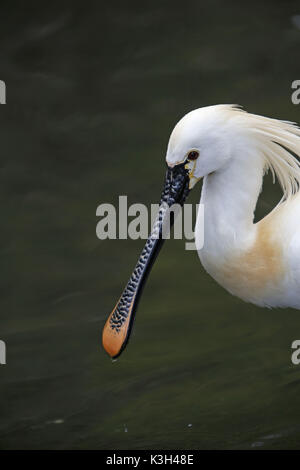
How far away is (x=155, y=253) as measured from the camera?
393 cm

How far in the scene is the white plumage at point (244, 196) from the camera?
365 centimetres

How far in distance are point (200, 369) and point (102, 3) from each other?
4148mm

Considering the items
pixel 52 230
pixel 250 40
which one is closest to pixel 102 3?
pixel 250 40

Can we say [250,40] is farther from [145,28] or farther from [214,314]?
[214,314]

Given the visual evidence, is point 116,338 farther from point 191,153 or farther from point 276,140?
point 276,140

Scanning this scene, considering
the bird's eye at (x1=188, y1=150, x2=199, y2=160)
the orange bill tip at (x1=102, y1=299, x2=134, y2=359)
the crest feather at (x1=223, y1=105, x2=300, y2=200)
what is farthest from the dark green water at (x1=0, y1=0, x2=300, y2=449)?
the bird's eye at (x1=188, y1=150, x2=199, y2=160)

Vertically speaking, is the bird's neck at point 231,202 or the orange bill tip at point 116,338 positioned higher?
the bird's neck at point 231,202

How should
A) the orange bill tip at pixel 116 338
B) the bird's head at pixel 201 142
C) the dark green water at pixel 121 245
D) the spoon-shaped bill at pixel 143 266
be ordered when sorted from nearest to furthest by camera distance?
the bird's head at pixel 201 142 < the spoon-shaped bill at pixel 143 266 < the orange bill tip at pixel 116 338 < the dark green water at pixel 121 245

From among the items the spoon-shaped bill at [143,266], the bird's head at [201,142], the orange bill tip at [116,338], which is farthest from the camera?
the orange bill tip at [116,338]

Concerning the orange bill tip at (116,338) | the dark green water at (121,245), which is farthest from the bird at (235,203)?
the dark green water at (121,245)

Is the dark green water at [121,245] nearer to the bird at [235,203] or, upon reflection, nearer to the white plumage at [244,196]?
the bird at [235,203]

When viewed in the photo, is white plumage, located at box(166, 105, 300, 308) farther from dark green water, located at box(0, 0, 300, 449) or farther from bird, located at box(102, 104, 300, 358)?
dark green water, located at box(0, 0, 300, 449)

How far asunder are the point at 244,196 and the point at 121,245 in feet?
6.31

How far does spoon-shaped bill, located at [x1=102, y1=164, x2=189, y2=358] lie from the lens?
372cm
